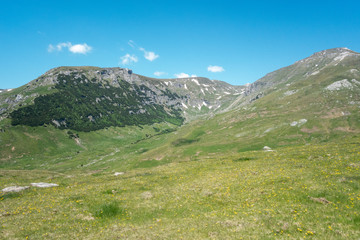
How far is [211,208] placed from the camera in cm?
1948

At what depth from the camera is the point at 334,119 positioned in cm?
13938

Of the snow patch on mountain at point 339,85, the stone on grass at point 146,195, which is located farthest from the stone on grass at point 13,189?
the snow patch on mountain at point 339,85

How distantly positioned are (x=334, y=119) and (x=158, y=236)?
6658 inches

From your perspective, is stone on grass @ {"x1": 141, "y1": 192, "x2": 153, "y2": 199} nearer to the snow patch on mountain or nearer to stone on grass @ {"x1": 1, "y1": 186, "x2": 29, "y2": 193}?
stone on grass @ {"x1": 1, "y1": 186, "x2": 29, "y2": 193}

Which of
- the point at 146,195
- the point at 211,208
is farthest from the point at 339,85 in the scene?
the point at 146,195

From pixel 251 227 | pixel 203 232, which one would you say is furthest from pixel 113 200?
pixel 251 227

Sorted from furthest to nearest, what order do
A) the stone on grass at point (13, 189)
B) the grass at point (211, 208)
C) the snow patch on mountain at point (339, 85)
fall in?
1. the snow patch on mountain at point (339, 85)
2. the stone on grass at point (13, 189)
3. the grass at point (211, 208)

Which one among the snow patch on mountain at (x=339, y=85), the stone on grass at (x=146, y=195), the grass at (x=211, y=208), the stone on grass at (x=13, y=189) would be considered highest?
the snow patch on mountain at (x=339, y=85)

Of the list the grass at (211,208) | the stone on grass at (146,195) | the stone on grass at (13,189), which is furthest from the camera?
the stone on grass at (13,189)

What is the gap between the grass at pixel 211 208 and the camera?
14578 mm

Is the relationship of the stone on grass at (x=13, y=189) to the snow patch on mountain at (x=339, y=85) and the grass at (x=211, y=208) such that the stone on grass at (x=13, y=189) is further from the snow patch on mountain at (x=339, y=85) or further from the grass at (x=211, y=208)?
the snow patch on mountain at (x=339, y=85)

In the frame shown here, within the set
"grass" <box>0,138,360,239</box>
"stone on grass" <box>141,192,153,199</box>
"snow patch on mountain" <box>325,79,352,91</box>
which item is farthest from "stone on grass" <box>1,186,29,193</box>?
"snow patch on mountain" <box>325,79,352,91</box>

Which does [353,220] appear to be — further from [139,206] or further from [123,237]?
[139,206]

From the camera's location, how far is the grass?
574 inches
